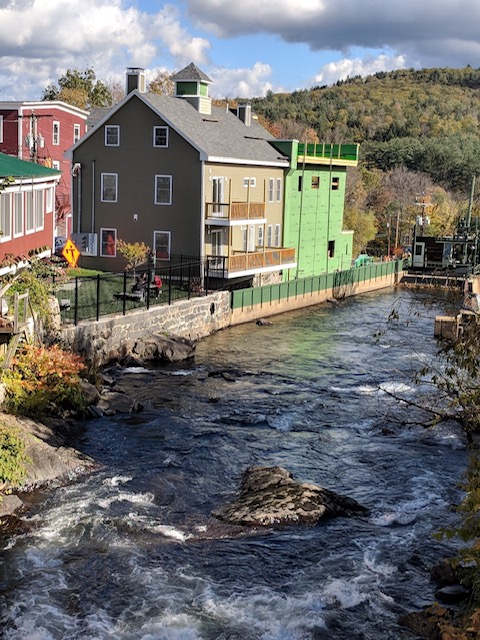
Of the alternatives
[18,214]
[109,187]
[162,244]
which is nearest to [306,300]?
[162,244]

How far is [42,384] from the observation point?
2688 cm

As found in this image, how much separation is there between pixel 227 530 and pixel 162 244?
→ 32.1m

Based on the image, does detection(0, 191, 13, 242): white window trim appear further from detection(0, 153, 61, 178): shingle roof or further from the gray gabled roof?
the gray gabled roof

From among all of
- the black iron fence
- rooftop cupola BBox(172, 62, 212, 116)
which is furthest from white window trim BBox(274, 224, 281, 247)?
Result: the black iron fence

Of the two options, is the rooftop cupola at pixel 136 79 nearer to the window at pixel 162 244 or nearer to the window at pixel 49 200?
the window at pixel 162 244

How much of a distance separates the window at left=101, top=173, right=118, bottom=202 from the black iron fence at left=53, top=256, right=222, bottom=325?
5028 millimetres

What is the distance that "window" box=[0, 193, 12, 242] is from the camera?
28.9m

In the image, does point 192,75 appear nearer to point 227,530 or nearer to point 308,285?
point 308,285

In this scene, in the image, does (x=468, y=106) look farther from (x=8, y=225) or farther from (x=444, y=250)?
(x=8, y=225)

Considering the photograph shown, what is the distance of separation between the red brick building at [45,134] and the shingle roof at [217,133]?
25.1ft

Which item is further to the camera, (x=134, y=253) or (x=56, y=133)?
(x=56, y=133)

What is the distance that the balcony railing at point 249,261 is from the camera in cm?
4712

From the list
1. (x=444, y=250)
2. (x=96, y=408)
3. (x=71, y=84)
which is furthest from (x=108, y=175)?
(x=71, y=84)

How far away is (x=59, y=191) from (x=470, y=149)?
7527 centimetres
